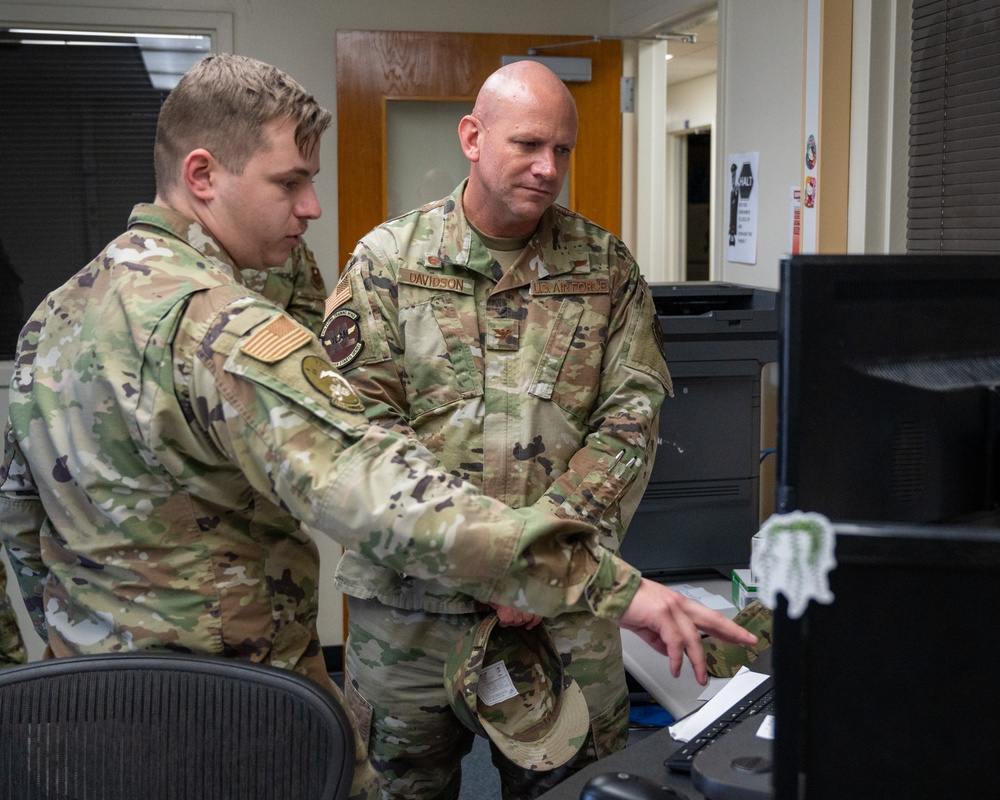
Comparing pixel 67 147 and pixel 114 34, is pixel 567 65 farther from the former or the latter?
pixel 67 147

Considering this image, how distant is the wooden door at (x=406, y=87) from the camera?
338 centimetres

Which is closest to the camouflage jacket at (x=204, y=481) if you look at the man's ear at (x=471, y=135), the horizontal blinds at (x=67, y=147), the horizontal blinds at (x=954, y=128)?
the man's ear at (x=471, y=135)

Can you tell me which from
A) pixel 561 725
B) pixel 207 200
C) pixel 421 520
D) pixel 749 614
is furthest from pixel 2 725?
pixel 749 614

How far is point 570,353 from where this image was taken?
1701 mm

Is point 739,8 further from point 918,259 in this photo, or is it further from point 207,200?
point 918,259

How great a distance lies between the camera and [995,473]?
2.45ft

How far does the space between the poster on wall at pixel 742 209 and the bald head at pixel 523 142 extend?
1206 millimetres

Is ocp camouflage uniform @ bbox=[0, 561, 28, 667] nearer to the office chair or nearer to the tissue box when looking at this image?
the office chair

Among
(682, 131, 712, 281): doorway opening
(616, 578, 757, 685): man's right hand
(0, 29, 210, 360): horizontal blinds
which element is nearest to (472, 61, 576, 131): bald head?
(616, 578, 757, 685): man's right hand

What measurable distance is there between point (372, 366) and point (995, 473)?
108 cm

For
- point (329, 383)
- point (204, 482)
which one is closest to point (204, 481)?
point (204, 482)

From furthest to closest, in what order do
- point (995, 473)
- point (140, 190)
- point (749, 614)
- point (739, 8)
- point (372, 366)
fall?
point (140, 190) < point (739, 8) < point (372, 366) < point (749, 614) < point (995, 473)

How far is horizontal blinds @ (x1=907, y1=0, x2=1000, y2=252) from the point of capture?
204 centimetres

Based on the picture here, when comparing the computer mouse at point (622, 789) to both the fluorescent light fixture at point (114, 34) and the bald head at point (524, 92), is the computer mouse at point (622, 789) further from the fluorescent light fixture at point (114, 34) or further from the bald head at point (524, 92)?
the fluorescent light fixture at point (114, 34)
